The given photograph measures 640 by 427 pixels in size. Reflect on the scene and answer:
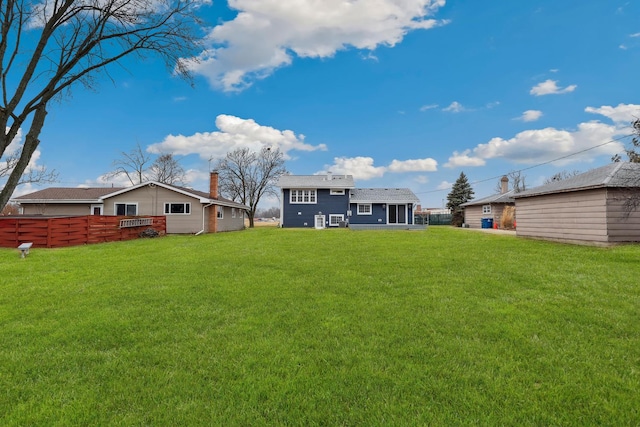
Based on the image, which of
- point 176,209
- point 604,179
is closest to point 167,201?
point 176,209

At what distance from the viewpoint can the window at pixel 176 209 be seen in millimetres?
23891

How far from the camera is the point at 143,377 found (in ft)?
10.4

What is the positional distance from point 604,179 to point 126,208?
28.9 meters

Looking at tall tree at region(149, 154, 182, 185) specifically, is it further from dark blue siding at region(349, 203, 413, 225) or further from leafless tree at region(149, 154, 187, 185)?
dark blue siding at region(349, 203, 413, 225)

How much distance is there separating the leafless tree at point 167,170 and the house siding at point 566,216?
131 feet

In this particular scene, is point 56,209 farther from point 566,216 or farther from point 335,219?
point 566,216

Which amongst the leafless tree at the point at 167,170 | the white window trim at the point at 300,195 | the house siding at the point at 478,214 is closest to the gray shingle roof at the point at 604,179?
the house siding at the point at 478,214

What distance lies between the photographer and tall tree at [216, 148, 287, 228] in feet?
139

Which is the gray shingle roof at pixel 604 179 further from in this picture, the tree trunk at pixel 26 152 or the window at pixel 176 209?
the window at pixel 176 209

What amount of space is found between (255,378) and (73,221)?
721 inches

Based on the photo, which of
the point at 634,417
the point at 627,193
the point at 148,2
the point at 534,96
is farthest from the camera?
the point at 534,96

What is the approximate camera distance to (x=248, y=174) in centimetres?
4306

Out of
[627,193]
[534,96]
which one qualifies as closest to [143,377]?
[627,193]

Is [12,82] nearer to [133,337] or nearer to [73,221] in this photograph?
[133,337]
